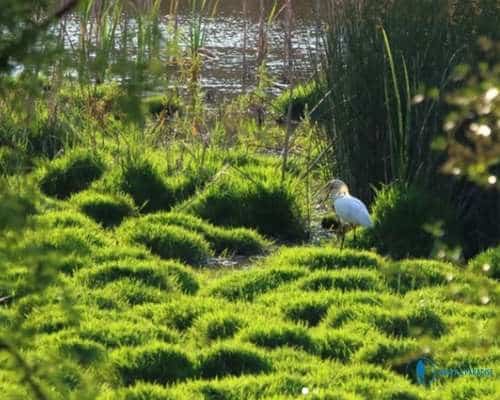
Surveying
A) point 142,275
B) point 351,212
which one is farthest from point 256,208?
point 142,275

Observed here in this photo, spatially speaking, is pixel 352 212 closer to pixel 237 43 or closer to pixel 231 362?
pixel 231 362

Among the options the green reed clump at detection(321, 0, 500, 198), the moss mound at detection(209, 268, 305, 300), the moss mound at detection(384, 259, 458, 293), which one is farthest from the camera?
the green reed clump at detection(321, 0, 500, 198)

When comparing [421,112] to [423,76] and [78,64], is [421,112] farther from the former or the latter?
[78,64]

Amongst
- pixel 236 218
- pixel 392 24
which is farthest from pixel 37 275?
pixel 392 24

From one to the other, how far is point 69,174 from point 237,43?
7.63m

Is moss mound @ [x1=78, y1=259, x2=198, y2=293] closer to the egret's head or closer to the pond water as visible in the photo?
the egret's head

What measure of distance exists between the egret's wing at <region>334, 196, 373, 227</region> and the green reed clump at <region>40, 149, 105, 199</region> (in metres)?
2.24

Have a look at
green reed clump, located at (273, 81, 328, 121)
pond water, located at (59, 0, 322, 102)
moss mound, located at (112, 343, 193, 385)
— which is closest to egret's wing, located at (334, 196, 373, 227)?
moss mound, located at (112, 343, 193, 385)

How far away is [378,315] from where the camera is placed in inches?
238

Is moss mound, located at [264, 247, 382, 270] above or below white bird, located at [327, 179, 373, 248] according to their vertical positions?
below

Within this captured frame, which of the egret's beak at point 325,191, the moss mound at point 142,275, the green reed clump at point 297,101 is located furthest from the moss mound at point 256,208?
the green reed clump at point 297,101

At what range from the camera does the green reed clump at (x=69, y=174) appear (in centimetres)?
867

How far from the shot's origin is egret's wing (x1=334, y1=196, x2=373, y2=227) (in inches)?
287

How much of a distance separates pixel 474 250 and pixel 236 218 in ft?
5.48
